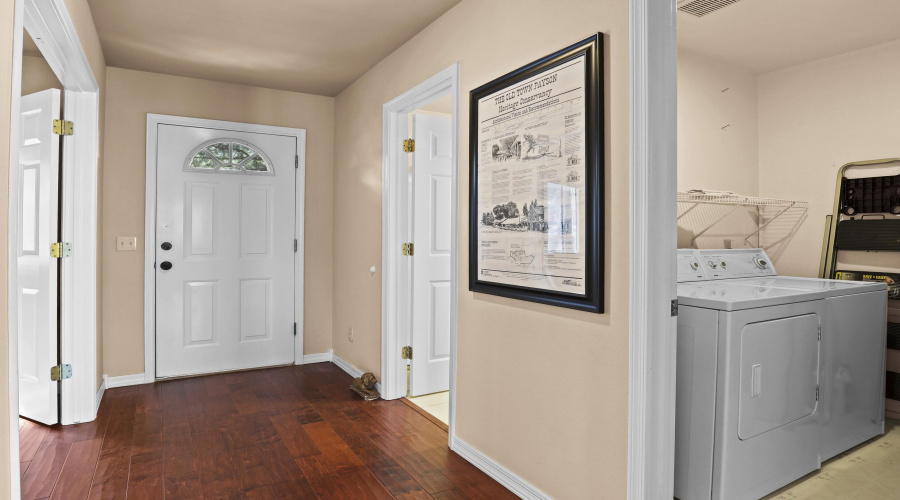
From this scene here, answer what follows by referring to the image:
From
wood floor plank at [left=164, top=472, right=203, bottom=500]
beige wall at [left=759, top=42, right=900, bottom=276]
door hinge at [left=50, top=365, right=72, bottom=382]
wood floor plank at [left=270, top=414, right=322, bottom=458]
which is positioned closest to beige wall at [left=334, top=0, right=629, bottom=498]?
wood floor plank at [left=270, top=414, right=322, bottom=458]

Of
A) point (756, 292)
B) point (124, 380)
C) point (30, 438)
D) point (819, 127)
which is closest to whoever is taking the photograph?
point (756, 292)

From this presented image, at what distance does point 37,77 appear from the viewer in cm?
321

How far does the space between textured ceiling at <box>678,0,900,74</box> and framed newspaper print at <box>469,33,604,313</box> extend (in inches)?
50.6

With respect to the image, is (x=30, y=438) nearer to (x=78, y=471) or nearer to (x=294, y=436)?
(x=78, y=471)

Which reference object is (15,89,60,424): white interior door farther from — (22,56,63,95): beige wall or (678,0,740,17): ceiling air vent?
(678,0,740,17): ceiling air vent

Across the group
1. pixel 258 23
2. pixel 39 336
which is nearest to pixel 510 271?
pixel 258 23

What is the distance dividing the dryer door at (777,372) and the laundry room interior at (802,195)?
1 centimetres

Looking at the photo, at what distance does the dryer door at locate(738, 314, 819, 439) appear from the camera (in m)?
2.00

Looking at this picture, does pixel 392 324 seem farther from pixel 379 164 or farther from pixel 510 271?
pixel 510 271

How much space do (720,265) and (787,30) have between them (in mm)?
1428

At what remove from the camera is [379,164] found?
3.63 m

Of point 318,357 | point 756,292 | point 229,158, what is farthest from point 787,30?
point 318,357

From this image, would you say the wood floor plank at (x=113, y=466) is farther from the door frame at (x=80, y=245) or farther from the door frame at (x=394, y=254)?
the door frame at (x=394, y=254)

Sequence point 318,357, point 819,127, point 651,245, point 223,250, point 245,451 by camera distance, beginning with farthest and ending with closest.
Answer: point 318,357 < point 223,250 < point 819,127 < point 245,451 < point 651,245
